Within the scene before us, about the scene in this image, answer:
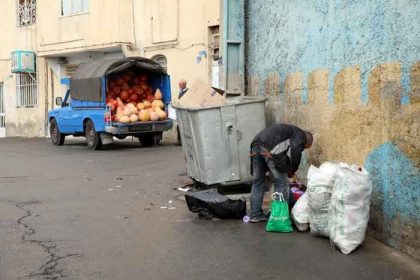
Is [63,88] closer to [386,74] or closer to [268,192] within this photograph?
[268,192]

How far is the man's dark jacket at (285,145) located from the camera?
6.80m

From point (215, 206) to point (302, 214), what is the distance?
1.18 m

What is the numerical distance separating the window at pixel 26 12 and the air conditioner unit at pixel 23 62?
55.8 inches

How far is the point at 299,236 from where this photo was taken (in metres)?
6.44

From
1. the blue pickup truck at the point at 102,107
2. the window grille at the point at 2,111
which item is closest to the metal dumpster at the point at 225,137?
the blue pickup truck at the point at 102,107

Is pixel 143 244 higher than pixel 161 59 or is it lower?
lower

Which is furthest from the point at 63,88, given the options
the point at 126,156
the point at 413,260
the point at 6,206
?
the point at 413,260

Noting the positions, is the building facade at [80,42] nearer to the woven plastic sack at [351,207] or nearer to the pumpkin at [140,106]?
the pumpkin at [140,106]

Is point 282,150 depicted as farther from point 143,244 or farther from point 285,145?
point 143,244

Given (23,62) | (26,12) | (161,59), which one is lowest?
(161,59)

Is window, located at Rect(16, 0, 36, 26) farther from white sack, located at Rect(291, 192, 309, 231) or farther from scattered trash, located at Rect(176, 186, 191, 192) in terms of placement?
white sack, located at Rect(291, 192, 309, 231)

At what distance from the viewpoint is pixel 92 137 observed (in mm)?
17031

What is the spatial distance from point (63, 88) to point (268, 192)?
17270 mm

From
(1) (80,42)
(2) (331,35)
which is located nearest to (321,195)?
(2) (331,35)
